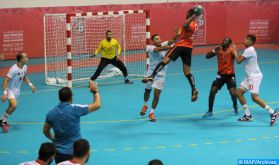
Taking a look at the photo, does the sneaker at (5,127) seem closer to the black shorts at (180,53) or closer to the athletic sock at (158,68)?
the athletic sock at (158,68)

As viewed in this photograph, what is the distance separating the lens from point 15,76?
41.1ft

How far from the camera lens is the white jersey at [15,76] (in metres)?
12.4

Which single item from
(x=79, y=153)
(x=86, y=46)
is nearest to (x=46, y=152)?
(x=79, y=153)

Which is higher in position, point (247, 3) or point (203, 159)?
point (247, 3)

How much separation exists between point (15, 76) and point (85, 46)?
1037 centimetres

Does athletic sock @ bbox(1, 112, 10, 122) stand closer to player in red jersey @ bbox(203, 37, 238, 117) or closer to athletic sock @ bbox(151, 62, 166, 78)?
athletic sock @ bbox(151, 62, 166, 78)

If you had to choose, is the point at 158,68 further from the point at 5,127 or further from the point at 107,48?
the point at 107,48

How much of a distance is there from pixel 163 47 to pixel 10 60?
13.3 metres

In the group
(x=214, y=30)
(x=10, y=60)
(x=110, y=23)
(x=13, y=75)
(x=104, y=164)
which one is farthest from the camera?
(x=214, y=30)

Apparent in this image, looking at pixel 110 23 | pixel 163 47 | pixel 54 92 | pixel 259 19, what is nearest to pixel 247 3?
pixel 259 19

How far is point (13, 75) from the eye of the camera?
12.4m

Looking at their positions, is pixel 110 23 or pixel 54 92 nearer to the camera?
pixel 54 92

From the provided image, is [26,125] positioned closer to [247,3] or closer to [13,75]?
[13,75]

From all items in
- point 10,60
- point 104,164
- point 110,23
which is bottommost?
point 104,164
